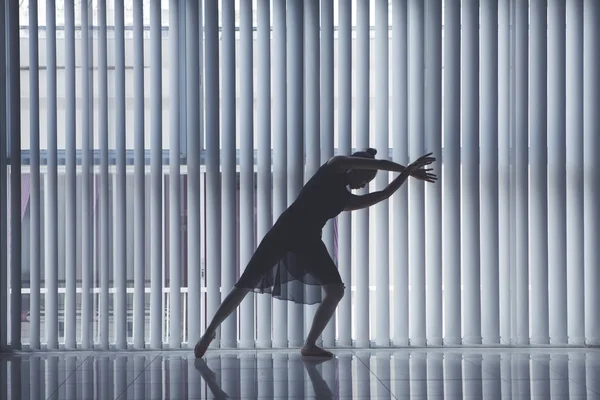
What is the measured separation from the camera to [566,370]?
107 inches

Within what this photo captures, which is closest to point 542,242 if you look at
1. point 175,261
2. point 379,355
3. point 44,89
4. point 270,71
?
point 379,355

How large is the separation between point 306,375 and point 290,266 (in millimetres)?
480

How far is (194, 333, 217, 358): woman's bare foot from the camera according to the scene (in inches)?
119

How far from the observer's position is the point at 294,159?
324 cm

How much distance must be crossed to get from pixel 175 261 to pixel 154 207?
0.26 m

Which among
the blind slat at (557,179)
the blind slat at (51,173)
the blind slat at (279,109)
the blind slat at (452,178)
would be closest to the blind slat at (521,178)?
the blind slat at (557,179)

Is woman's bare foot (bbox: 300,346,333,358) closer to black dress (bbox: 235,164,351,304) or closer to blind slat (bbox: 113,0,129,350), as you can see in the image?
black dress (bbox: 235,164,351,304)

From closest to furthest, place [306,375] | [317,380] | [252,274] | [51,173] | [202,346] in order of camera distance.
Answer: [317,380] < [306,375] < [252,274] < [202,346] < [51,173]

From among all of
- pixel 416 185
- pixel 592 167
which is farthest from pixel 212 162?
pixel 592 167

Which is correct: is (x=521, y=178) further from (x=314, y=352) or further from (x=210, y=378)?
→ (x=210, y=378)

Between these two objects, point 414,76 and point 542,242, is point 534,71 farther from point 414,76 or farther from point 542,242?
point 542,242

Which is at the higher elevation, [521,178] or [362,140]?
[362,140]

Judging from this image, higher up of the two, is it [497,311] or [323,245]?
[323,245]

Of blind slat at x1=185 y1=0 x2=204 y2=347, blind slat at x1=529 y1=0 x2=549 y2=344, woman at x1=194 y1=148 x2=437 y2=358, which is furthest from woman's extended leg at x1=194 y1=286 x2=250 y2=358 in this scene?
blind slat at x1=529 y1=0 x2=549 y2=344
